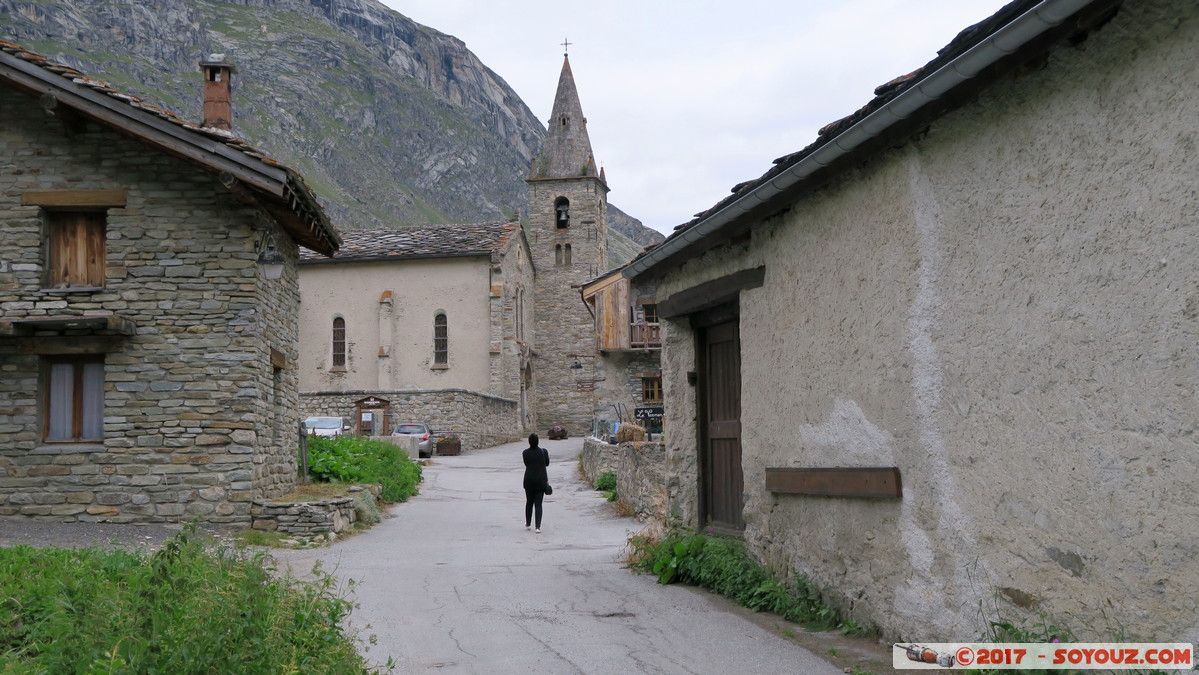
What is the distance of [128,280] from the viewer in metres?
13.0

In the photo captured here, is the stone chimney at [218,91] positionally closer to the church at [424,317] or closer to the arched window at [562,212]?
the church at [424,317]

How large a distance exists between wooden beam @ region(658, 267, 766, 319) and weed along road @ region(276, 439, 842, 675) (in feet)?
8.48

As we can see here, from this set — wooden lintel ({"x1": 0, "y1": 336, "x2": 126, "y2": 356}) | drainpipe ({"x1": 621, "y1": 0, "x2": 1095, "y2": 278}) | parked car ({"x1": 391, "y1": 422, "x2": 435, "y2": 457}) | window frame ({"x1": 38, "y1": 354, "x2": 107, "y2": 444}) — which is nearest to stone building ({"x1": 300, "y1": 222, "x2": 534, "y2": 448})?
parked car ({"x1": 391, "y1": 422, "x2": 435, "y2": 457})

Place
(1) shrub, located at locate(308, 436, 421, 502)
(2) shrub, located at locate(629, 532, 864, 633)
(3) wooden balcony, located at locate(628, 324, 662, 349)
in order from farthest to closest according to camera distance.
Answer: (3) wooden balcony, located at locate(628, 324, 662, 349)
(1) shrub, located at locate(308, 436, 421, 502)
(2) shrub, located at locate(629, 532, 864, 633)

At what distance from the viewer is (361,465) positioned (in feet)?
58.1

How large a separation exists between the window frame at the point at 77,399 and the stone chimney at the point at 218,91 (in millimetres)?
4781

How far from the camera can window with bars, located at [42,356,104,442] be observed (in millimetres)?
13047

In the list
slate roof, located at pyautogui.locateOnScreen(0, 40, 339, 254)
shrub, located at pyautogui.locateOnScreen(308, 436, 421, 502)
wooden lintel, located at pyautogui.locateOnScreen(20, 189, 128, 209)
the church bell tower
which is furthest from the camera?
the church bell tower

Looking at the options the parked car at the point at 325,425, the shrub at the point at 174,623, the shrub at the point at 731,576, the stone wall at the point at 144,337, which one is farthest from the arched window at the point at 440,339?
the shrub at the point at 174,623

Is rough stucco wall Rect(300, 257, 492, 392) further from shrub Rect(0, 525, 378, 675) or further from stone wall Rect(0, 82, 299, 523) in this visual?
shrub Rect(0, 525, 378, 675)

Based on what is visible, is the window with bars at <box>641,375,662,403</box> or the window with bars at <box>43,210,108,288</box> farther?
the window with bars at <box>641,375,662,403</box>

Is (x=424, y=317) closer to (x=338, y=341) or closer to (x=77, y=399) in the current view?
(x=338, y=341)

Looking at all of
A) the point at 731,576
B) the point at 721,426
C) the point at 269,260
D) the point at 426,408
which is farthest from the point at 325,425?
the point at 731,576

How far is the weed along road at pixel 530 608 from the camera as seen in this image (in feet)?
19.8
